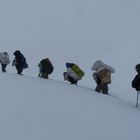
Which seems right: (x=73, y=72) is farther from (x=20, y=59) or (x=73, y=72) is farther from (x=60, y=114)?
(x=60, y=114)

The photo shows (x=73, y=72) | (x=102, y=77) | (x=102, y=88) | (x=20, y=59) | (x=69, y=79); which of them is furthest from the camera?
(x=20, y=59)

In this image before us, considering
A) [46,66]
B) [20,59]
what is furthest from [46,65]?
[20,59]

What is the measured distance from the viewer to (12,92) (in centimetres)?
1764

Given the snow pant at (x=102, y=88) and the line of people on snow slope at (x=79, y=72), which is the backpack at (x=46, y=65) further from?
the snow pant at (x=102, y=88)

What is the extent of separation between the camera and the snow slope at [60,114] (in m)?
14.4

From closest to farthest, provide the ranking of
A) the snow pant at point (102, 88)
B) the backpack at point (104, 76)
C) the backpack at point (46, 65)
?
the backpack at point (104, 76), the snow pant at point (102, 88), the backpack at point (46, 65)

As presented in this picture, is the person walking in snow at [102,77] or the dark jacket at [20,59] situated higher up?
the dark jacket at [20,59]

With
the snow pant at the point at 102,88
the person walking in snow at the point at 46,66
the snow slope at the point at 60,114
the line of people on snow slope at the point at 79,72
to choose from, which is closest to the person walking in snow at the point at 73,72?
the line of people on snow slope at the point at 79,72

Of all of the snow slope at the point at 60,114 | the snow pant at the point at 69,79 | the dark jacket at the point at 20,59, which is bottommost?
the snow slope at the point at 60,114

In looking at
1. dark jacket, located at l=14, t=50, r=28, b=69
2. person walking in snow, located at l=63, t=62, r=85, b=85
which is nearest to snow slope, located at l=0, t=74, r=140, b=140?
person walking in snow, located at l=63, t=62, r=85, b=85

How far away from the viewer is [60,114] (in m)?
16.1

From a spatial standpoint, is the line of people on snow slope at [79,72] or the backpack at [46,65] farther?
the backpack at [46,65]

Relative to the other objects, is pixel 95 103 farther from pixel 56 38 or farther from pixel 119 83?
pixel 56 38

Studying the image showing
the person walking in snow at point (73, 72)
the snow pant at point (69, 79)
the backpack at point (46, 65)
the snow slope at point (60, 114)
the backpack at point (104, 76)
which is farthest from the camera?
the backpack at point (46, 65)
